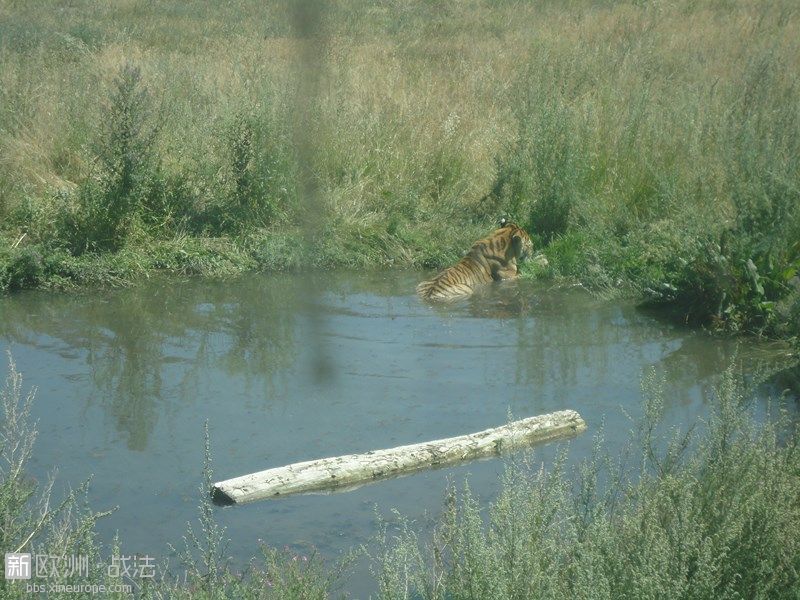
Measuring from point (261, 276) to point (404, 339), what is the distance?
110 inches

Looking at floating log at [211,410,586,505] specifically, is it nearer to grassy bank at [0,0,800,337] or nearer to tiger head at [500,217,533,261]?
grassy bank at [0,0,800,337]

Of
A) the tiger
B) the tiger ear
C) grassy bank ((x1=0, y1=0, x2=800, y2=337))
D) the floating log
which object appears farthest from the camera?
the tiger ear

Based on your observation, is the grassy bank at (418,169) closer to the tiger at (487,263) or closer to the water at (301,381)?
the tiger at (487,263)

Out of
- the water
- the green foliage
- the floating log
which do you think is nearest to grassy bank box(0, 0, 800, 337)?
the water

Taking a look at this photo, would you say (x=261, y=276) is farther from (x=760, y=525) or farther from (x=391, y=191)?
(x=760, y=525)

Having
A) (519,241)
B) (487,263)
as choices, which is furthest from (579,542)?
(519,241)

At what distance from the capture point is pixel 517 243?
38.9 feet

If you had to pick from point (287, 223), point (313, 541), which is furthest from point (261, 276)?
point (313, 541)

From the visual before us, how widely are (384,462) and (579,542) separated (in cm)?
249

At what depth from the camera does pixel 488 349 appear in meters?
9.24

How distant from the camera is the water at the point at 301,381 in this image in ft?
20.2

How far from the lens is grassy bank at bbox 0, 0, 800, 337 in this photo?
34.6 ft

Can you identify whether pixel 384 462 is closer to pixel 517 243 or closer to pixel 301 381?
pixel 301 381

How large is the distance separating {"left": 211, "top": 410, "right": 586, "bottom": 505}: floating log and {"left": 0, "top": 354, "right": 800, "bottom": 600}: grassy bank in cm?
77
